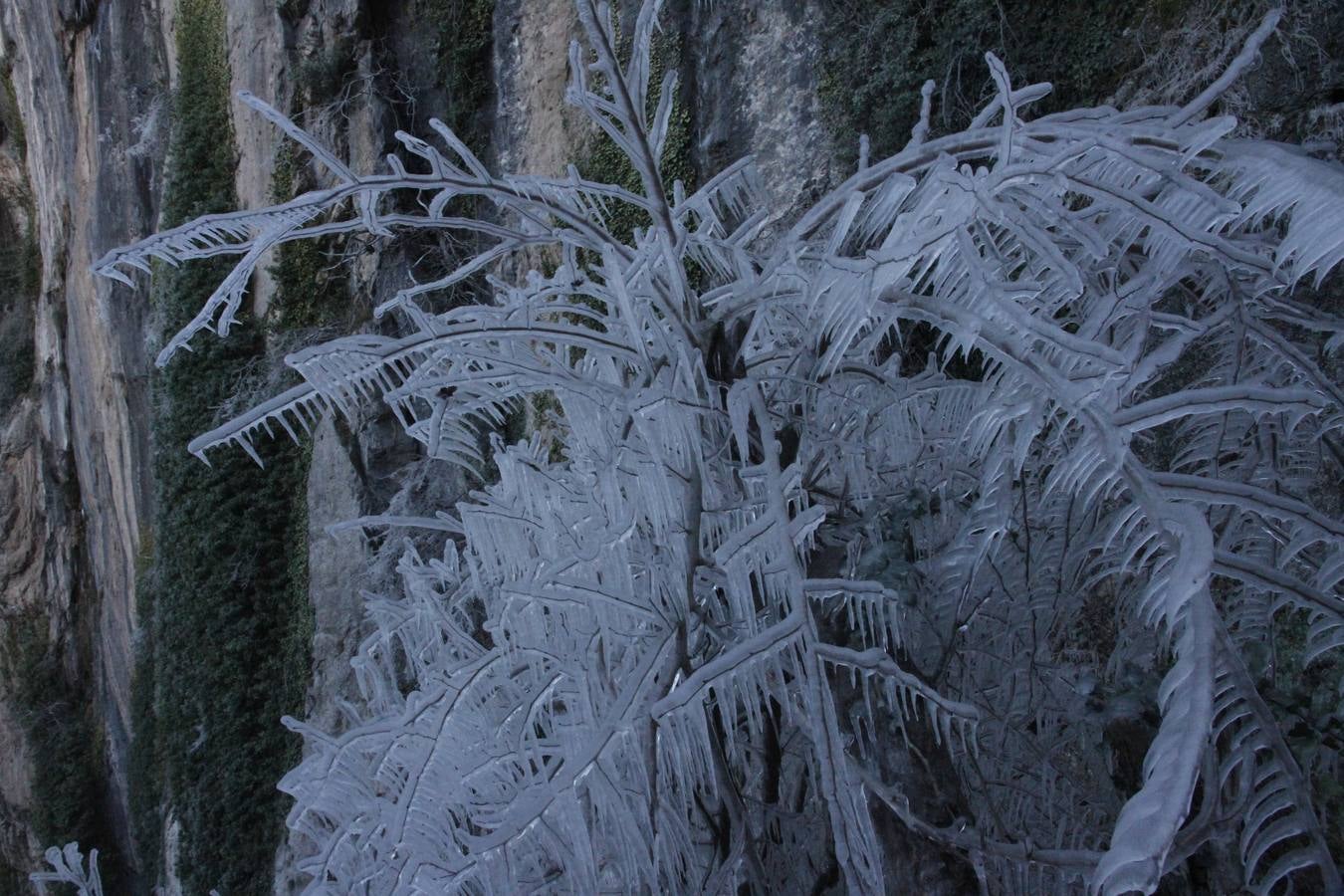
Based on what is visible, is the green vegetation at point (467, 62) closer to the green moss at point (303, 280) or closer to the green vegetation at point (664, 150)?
the green vegetation at point (664, 150)

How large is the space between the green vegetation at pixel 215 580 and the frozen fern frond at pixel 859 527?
21.7 feet

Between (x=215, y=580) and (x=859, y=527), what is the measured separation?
7773 mm

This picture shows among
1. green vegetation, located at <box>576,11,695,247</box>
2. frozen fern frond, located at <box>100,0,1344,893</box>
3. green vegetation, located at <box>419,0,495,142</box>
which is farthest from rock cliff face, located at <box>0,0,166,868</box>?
frozen fern frond, located at <box>100,0,1344,893</box>

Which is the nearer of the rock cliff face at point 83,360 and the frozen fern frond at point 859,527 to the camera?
the frozen fern frond at point 859,527

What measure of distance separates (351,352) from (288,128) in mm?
372

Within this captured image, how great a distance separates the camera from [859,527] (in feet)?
4.93

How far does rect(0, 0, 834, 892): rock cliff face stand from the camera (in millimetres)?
5445

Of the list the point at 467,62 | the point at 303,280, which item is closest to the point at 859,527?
the point at 467,62

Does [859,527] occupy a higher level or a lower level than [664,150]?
lower

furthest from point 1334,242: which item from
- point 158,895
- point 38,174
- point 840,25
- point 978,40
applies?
point 38,174

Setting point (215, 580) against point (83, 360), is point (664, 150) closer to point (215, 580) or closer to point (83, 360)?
point (215, 580)

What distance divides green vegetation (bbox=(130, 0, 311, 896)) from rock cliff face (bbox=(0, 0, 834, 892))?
1.55 feet

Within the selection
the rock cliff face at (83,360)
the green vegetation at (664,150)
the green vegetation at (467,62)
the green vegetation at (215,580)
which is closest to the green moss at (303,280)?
the green vegetation at (215,580)

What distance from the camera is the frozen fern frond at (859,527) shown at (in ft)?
3.54
